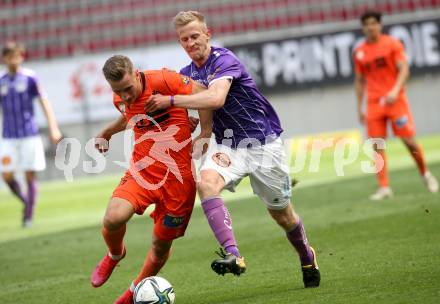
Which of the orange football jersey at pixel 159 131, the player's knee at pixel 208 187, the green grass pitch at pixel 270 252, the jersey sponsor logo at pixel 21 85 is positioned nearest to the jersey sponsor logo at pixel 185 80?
the orange football jersey at pixel 159 131

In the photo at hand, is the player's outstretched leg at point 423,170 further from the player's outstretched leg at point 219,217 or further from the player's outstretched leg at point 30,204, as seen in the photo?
the player's outstretched leg at point 219,217

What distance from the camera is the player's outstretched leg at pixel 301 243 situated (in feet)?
22.6

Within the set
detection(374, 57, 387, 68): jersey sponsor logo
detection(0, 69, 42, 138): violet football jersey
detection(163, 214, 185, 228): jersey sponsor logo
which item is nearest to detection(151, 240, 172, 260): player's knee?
detection(163, 214, 185, 228): jersey sponsor logo

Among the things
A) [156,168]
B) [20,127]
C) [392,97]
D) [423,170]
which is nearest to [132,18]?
[20,127]

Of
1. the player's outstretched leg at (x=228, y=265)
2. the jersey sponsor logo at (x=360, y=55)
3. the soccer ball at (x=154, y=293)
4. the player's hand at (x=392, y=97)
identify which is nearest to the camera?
the player's outstretched leg at (x=228, y=265)

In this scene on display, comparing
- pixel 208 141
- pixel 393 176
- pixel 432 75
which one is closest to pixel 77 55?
pixel 432 75

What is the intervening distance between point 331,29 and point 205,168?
55.9 ft

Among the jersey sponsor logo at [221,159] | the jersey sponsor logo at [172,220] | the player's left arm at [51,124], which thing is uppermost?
the jersey sponsor logo at [221,159]

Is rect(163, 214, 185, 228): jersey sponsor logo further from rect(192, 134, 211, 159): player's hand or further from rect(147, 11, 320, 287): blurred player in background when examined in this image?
rect(192, 134, 211, 159): player's hand

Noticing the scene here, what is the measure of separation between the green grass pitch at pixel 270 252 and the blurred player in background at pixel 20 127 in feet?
2.11

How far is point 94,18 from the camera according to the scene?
85.1 ft

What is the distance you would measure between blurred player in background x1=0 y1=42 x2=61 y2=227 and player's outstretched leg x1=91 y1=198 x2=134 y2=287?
671 centimetres

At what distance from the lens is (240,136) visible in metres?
6.92

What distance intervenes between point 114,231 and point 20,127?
7.73m
